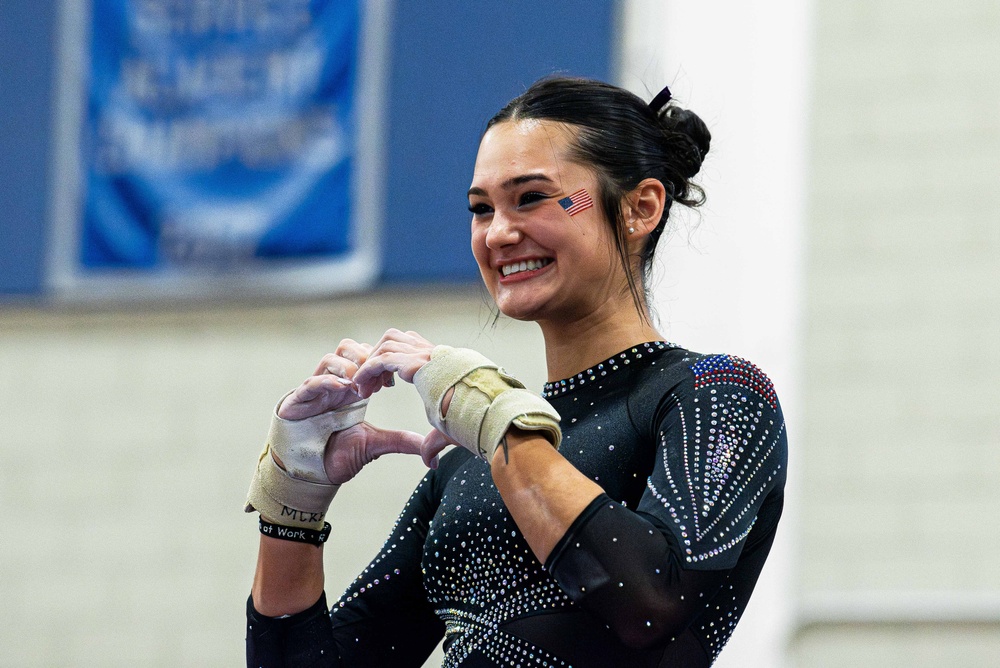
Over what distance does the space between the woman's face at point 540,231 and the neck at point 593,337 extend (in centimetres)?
4

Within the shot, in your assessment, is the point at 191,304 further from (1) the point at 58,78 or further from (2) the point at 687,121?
(2) the point at 687,121

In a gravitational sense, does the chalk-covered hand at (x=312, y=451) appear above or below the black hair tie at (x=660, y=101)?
below

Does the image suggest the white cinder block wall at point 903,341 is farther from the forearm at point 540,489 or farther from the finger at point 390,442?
the forearm at point 540,489

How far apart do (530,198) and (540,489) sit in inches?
16.9

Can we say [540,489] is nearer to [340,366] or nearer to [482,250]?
[340,366]

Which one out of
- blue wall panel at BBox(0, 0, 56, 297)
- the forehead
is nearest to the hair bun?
the forehead

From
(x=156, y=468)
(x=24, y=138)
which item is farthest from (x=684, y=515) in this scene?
(x=24, y=138)

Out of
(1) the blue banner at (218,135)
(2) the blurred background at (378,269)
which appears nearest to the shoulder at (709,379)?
(2) the blurred background at (378,269)

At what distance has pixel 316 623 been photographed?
1.62 meters

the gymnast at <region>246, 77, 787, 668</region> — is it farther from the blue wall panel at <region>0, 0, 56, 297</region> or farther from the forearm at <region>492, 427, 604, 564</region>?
the blue wall panel at <region>0, 0, 56, 297</region>

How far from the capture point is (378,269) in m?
4.11

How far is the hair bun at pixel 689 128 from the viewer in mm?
1722

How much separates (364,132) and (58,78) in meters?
1.13

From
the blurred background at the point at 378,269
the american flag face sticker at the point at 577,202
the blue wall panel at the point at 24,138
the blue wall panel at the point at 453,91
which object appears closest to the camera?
the american flag face sticker at the point at 577,202
